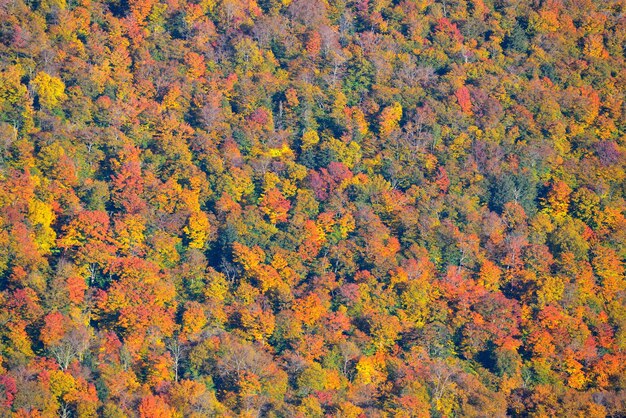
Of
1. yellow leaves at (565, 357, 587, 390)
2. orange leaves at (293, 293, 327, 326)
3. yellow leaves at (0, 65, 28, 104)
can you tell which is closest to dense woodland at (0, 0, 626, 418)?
yellow leaves at (565, 357, 587, 390)

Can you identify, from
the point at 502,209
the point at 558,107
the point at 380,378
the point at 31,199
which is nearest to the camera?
the point at 380,378

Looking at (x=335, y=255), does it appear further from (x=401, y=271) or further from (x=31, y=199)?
(x=31, y=199)

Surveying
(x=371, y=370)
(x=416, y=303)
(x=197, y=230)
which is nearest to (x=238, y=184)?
(x=197, y=230)

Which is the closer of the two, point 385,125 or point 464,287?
point 464,287

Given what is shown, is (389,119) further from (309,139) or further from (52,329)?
(52,329)

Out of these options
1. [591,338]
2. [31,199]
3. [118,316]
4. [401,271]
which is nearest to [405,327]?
[401,271]

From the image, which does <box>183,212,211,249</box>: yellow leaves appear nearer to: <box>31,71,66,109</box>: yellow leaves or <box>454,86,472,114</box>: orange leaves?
<box>31,71,66,109</box>: yellow leaves

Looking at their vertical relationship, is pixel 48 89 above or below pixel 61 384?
above
